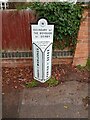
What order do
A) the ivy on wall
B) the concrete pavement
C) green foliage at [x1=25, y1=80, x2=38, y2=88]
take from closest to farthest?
the concrete pavement, green foliage at [x1=25, y1=80, x2=38, y2=88], the ivy on wall

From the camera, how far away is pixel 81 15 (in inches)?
256

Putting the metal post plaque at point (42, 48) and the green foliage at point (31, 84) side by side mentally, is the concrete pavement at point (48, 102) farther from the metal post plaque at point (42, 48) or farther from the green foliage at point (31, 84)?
the metal post plaque at point (42, 48)

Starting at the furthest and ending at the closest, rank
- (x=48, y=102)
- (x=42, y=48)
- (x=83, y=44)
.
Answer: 1. (x=83, y=44)
2. (x=42, y=48)
3. (x=48, y=102)

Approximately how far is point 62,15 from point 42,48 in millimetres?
909

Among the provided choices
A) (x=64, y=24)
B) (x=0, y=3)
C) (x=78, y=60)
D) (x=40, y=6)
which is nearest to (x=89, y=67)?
(x=78, y=60)

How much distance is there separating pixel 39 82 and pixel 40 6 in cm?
156

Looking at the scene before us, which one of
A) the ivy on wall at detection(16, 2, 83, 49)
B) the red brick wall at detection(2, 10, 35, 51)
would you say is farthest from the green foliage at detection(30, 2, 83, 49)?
the red brick wall at detection(2, 10, 35, 51)

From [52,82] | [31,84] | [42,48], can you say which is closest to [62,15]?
[42,48]

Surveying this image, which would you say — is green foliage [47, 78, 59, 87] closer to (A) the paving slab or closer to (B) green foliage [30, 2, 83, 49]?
(A) the paving slab

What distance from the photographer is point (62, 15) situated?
6480 mm

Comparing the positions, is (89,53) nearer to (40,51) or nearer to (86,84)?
(86,84)

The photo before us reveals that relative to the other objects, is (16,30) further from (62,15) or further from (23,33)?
(62,15)

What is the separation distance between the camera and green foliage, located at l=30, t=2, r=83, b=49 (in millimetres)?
6453

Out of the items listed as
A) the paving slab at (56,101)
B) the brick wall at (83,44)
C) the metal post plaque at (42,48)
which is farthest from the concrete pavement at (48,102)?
the brick wall at (83,44)
